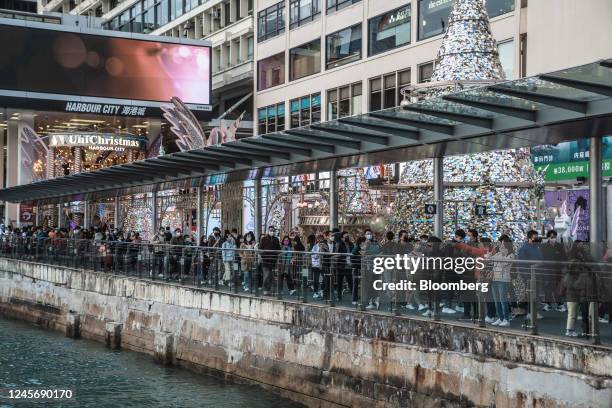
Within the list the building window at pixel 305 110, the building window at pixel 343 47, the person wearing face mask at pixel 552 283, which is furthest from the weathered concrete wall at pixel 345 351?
the building window at pixel 305 110

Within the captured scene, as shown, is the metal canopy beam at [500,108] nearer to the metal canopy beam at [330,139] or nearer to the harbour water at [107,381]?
the metal canopy beam at [330,139]

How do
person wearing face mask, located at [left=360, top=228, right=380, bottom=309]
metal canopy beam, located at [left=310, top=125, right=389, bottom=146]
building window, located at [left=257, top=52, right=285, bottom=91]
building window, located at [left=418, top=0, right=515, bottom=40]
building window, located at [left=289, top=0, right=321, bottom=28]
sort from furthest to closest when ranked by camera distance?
1. building window, located at [left=257, top=52, right=285, bottom=91]
2. building window, located at [left=289, top=0, right=321, bottom=28]
3. building window, located at [left=418, top=0, right=515, bottom=40]
4. metal canopy beam, located at [left=310, top=125, right=389, bottom=146]
5. person wearing face mask, located at [left=360, top=228, right=380, bottom=309]

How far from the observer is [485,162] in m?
20.7

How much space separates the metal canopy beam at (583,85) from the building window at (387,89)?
27509 millimetres

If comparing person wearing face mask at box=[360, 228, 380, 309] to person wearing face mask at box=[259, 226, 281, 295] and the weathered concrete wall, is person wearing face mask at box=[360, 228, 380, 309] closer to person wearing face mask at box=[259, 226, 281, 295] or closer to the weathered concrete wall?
the weathered concrete wall

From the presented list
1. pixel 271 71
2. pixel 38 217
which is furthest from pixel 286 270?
pixel 38 217

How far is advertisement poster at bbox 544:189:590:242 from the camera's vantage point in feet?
90.4

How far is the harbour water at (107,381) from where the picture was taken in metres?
20.2

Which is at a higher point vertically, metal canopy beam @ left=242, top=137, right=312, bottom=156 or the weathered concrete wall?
metal canopy beam @ left=242, top=137, right=312, bottom=156

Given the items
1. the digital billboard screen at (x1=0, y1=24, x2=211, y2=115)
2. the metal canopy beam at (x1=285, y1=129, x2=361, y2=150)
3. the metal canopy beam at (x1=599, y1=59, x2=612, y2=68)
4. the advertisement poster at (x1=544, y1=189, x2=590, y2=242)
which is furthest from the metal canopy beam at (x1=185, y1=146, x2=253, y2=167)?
the digital billboard screen at (x1=0, y1=24, x2=211, y2=115)

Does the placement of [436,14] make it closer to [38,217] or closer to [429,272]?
[429,272]

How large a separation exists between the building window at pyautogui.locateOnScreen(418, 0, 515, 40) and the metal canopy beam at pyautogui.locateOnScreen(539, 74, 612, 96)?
23.5 meters

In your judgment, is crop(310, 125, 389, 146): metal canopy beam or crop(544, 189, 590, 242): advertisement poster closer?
crop(310, 125, 389, 146): metal canopy beam

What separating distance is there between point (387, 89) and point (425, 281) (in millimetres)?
28643
